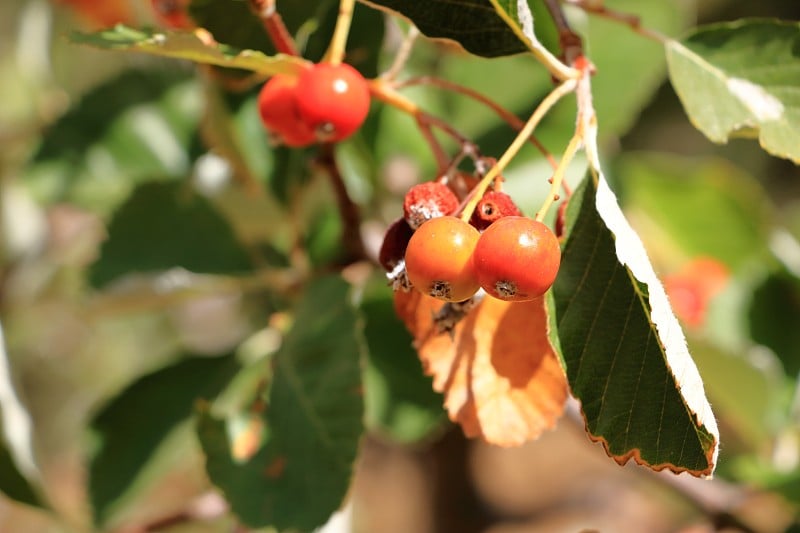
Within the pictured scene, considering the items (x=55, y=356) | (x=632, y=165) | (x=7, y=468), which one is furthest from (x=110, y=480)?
(x=55, y=356)

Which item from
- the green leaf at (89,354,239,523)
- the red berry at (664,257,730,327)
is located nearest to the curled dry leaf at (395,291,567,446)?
the green leaf at (89,354,239,523)

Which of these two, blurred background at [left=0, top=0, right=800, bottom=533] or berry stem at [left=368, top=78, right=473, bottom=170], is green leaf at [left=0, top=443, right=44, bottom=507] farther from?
berry stem at [left=368, top=78, right=473, bottom=170]

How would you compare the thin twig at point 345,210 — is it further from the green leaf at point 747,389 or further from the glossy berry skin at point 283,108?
the green leaf at point 747,389

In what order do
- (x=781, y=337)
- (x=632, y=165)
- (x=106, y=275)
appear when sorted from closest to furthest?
(x=106, y=275)
(x=781, y=337)
(x=632, y=165)

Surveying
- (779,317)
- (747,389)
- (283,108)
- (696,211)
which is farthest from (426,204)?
(696,211)

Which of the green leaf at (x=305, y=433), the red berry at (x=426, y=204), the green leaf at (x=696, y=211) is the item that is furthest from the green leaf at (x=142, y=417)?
the green leaf at (x=696, y=211)

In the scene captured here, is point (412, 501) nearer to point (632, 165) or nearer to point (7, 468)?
point (632, 165)

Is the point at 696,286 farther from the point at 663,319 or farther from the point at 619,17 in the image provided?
the point at 663,319
